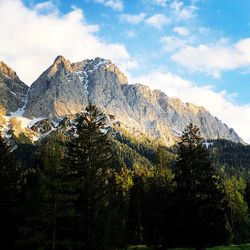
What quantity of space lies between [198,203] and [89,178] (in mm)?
11494

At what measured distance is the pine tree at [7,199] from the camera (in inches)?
1612

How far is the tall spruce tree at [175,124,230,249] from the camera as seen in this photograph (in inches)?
1670

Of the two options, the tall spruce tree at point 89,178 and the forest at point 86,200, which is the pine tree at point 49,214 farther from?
the tall spruce tree at point 89,178

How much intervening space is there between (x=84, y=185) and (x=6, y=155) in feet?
34.8

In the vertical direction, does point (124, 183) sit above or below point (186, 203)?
above

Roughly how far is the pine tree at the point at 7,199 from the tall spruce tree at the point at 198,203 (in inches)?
665

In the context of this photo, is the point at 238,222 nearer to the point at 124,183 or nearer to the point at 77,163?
the point at 124,183

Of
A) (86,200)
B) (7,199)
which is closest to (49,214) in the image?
(86,200)

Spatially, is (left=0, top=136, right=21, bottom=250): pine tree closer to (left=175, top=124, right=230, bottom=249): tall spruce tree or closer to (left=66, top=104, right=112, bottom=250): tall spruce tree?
(left=66, top=104, right=112, bottom=250): tall spruce tree

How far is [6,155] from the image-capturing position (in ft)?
152

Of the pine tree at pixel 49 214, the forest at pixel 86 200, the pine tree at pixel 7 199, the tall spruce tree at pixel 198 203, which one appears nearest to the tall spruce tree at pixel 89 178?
the forest at pixel 86 200

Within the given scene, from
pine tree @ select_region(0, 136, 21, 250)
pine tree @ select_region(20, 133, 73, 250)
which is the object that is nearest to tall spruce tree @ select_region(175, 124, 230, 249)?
pine tree @ select_region(20, 133, 73, 250)

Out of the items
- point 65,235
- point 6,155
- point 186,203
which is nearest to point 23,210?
point 65,235

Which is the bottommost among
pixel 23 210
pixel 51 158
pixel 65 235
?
pixel 65 235
